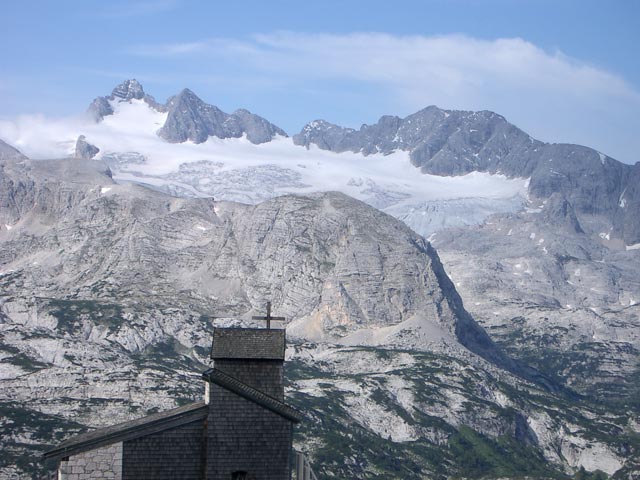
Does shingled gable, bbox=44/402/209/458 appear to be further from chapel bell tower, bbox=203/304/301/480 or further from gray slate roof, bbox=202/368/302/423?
gray slate roof, bbox=202/368/302/423

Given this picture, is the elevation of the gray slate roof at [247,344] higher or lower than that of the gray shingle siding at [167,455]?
higher

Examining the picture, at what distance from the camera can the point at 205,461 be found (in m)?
34.8

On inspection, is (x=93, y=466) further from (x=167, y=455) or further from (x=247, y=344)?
(x=247, y=344)

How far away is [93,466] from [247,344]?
5.69 m

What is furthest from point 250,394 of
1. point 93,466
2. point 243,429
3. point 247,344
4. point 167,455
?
point 93,466

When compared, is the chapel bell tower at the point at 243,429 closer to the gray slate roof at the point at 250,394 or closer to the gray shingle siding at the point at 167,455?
the gray slate roof at the point at 250,394

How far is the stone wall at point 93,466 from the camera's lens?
112 ft

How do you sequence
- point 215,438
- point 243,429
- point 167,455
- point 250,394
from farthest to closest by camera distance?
point 250,394
point 243,429
point 215,438
point 167,455

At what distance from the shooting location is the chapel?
34125mm

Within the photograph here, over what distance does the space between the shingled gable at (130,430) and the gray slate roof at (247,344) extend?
1.76 metres

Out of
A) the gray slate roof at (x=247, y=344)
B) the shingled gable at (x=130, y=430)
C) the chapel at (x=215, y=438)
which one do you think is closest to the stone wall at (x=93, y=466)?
the chapel at (x=215, y=438)

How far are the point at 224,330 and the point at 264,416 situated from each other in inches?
115

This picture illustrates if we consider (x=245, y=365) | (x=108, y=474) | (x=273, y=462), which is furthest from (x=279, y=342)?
(x=108, y=474)

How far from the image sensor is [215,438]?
35000mm
